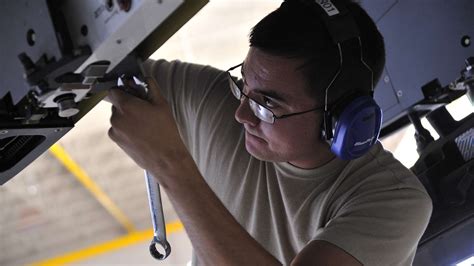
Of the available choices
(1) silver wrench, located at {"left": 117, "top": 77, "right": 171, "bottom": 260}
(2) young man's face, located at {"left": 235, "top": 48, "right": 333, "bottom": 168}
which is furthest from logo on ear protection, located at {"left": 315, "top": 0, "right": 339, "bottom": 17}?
(1) silver wrench, located at {"left": 117, "top": 77, "right": 171, "bottom": 260}

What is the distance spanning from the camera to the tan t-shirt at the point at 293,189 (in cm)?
137

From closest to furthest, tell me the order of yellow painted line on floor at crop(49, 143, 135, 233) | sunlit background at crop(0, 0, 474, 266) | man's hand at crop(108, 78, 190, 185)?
1. man's hand at crop(108, 78, 190, 185)
2. sunlit background at crop(0, 0, 474, 266)
3. yellow painted line on floor at crop(49, 143, 135, 233)

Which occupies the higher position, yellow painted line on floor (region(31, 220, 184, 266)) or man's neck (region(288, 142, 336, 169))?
man's neck (region(288, 142, 336, 169))

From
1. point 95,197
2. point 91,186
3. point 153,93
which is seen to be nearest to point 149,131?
point 153,93

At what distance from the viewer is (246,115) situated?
144 cm

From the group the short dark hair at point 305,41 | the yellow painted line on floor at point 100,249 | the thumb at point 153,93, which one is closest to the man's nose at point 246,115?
the short dark hair at point 305,41

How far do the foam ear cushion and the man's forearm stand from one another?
0.24 metres

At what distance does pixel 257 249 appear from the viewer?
50.4 inches

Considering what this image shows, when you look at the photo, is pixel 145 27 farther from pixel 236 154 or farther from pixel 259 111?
pixel 236 154

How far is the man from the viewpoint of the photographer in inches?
48.4

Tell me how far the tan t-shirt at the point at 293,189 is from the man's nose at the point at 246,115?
17cm

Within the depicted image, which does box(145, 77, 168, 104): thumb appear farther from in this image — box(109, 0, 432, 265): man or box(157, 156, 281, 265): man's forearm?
box(157, 156, 281, 265): man's forearm

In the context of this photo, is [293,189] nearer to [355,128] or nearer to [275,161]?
[275,161]

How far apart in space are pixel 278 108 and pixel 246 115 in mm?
63
